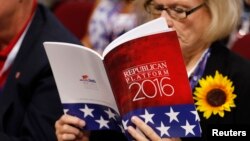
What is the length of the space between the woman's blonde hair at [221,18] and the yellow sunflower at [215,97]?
0.15 metres

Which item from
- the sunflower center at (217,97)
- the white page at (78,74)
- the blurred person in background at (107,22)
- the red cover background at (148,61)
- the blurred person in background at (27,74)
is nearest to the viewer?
the red cover background at (148,61)

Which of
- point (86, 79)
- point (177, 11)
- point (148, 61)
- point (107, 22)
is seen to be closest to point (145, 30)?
point (148, 61)

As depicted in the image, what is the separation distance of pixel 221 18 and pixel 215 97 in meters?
0.28

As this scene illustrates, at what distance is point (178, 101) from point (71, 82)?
0.35m

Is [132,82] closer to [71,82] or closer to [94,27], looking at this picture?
[71,82]

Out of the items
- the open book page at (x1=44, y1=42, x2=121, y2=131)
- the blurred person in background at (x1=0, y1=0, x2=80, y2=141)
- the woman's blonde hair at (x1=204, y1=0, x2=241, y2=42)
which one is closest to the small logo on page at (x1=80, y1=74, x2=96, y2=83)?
the open book page at (x1=44, y1=42, x2=121, y2=131)

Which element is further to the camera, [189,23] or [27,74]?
[27,74]

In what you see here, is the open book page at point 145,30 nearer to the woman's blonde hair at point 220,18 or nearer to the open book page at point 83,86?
the open book page at point 83,86

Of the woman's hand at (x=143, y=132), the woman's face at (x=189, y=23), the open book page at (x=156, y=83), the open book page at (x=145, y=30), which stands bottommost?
the woman's hand at (x=143, y=132)

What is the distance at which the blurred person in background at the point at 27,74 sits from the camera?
2.22 meters

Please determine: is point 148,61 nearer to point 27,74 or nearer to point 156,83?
point 156,83

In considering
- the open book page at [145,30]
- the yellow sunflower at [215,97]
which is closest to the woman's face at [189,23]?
the yellow sunflower at [215,97]

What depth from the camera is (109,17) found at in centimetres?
372

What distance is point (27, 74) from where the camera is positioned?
228 cm
